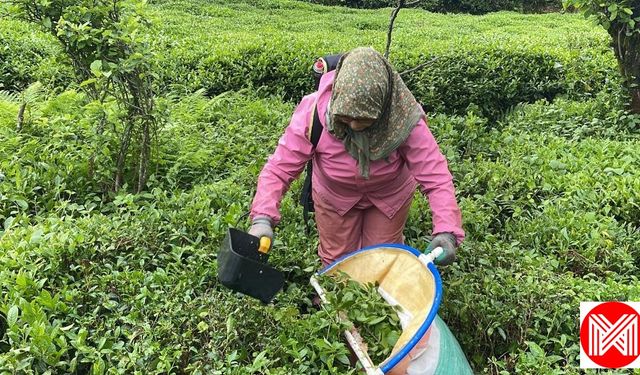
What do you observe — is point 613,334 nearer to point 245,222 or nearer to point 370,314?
point 370,314

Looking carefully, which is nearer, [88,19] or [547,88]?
[88,19]

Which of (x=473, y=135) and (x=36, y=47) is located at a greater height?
(x=36, y=47)

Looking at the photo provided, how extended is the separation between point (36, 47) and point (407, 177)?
4924mm

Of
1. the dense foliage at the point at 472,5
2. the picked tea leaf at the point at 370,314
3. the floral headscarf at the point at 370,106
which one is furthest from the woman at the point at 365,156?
the dense foliage at the point at 472,5

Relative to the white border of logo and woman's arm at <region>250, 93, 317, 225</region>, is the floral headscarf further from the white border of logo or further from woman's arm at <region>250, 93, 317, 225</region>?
the white border of logo

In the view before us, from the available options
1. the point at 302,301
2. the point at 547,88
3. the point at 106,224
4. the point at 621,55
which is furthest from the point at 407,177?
the point at 547,88

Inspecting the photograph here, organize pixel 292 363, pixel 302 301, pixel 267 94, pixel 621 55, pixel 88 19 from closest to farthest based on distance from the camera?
pixel 292 363 → pixel 302 301 → pixel 88 19 → pixel 621 55 → pixel 267 94

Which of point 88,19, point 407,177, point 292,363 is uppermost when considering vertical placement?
point 88,19

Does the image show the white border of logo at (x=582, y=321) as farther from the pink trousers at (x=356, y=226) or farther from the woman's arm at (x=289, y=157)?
the woman's arm at (x=289, y=157)

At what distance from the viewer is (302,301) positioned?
105 inches

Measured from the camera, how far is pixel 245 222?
318 centimetres

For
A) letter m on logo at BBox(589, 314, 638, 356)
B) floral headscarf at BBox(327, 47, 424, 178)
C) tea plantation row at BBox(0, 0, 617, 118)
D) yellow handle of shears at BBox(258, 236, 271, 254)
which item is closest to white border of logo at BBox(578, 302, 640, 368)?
letter m on logo at BBox(589, 314, 638, 356)

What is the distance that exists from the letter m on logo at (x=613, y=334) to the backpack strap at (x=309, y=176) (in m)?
1.47

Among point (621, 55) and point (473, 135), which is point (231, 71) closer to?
point (473, 135)
